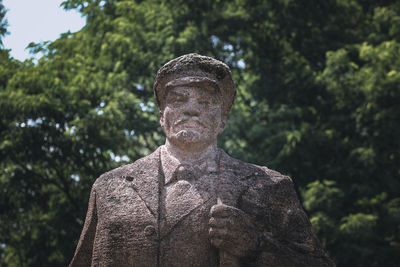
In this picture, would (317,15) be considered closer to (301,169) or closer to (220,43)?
(220,43)

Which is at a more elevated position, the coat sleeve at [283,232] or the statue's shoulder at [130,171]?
the statue's shoulder at [130,171]

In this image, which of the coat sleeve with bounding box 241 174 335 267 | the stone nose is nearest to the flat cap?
the stone nose

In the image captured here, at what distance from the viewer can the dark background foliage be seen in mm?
12336

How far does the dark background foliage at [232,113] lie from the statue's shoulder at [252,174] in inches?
252

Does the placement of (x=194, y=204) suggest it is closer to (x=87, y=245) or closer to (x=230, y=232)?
(x=230, y=232)

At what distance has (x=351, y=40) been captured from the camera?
1480 centimetres

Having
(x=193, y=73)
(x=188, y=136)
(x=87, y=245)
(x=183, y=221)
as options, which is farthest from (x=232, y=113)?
(x=183, y=221)

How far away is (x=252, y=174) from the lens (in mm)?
5672

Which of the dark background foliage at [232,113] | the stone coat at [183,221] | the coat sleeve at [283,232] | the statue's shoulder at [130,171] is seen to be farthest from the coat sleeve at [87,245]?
the dark background foliage at [232,113]

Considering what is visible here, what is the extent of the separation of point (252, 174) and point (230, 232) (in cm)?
81

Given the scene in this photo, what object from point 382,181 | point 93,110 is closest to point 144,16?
point 93,110

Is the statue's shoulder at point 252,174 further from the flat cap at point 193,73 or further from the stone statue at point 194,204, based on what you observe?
the flat cap at point 193,73

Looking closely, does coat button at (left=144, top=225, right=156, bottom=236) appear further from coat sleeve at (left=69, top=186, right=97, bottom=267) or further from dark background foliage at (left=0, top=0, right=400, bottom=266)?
dark background foliage at (left=0, top=0, right=400, bottom=266)

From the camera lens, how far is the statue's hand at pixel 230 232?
5020 millimetres
